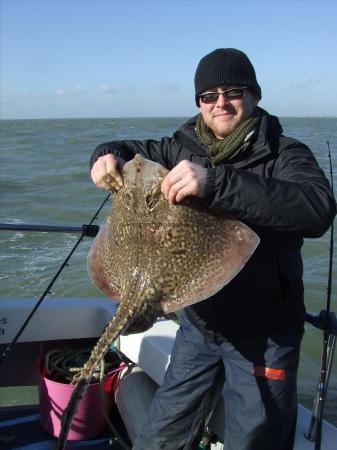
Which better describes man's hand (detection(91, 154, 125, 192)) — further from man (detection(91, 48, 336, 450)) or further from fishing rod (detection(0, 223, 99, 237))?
fishing rod (detection(0, 223, 99, 237))

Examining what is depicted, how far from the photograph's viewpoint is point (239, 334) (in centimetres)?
271

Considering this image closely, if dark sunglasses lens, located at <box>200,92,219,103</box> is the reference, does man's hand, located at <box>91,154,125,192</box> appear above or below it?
below

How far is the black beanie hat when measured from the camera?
273 cm

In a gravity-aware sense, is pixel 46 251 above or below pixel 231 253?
below

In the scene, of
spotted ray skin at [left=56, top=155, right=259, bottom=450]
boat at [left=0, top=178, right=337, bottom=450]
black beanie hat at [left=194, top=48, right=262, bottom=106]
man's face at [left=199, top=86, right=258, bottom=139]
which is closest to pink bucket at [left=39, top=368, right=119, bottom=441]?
boat at [left=0, top=178, right=337, bottom=450]

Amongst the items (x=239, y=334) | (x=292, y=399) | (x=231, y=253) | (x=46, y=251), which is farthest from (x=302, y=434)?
(x=46, y=251)

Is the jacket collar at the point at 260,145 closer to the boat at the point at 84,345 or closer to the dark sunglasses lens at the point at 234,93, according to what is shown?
the dark sunglasses lens at the point at 234,93

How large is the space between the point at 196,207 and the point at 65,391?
2074 millimetres

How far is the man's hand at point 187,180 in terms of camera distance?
6.84 ft

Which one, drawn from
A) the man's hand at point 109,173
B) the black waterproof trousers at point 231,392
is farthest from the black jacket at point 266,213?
the man's hand at point 109,173

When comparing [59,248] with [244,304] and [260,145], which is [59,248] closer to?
[244,304]

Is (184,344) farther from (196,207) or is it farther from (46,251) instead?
(46,251)

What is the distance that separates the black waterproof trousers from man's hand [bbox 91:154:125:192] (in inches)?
41.3

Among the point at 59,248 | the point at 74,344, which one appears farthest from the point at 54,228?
the point at 59,248
